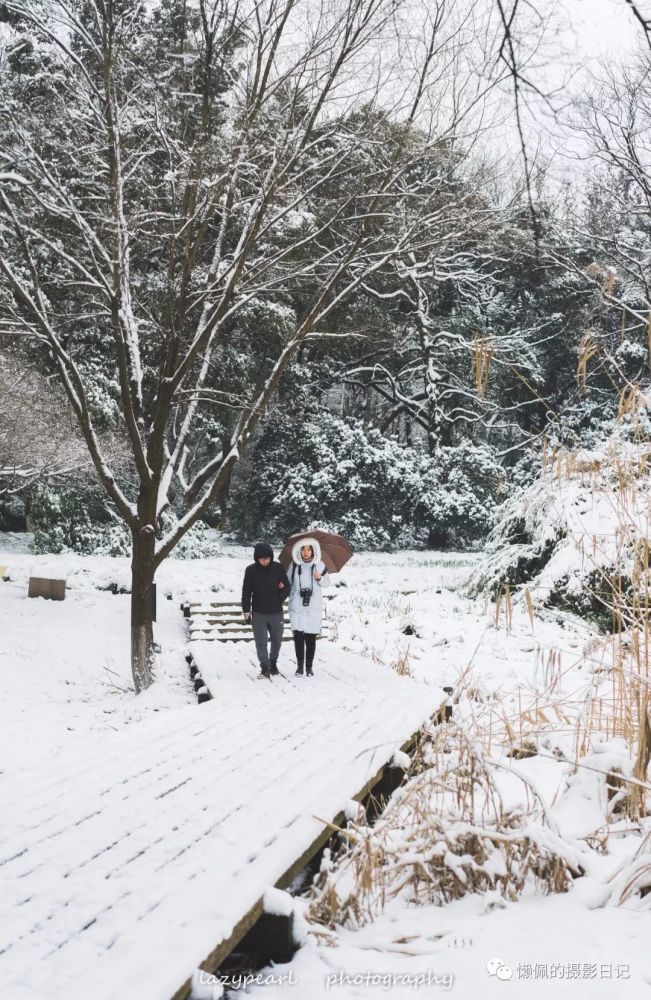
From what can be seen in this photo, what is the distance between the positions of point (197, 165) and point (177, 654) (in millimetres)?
5670

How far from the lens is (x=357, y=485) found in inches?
759

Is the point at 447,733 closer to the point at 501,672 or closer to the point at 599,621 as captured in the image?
the point at 501,672

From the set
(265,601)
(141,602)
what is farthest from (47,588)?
(265,601)

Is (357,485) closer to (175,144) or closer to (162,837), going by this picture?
(175,144)

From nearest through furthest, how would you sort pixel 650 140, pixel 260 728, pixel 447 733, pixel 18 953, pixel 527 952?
pixel 18 953, pixel 527 952, pixel 447 733, pixel 260 728, pixel 650 140

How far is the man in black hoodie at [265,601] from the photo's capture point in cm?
682

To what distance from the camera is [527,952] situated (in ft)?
7.27

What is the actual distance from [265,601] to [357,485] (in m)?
12.6

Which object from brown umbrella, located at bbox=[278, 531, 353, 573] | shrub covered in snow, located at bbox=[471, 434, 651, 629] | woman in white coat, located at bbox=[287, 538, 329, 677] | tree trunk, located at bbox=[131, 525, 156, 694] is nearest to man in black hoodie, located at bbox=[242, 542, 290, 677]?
woman in white coat, located at bbox=[287, 538, 329, 677]

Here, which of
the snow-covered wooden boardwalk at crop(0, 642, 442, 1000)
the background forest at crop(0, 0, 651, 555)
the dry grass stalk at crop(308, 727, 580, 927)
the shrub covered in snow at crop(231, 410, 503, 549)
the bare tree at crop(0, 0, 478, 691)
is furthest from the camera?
the shrub covered in snow at crop(231, 410, 503, 549)

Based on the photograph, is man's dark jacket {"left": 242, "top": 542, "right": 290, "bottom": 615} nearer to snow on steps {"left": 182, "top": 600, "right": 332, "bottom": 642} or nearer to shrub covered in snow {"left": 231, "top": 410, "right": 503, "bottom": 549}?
snow on steps {"left": 182, "top": 600, "right": 332, "bottom": 642}

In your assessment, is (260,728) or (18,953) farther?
(260,728)

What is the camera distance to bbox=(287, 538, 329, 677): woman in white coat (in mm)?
6898

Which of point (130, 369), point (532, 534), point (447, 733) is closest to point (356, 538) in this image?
point (532, 534)
